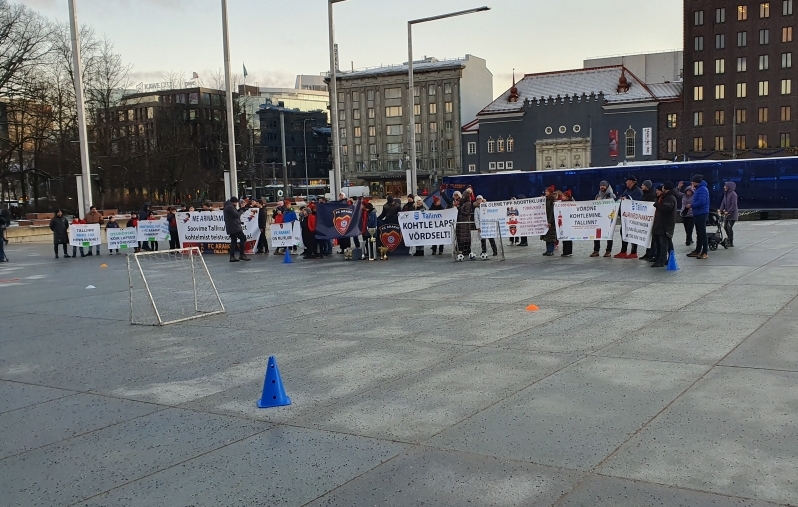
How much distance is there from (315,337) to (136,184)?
65.3 m

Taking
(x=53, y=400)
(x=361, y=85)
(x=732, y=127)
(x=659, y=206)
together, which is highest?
(x=361, y=85)

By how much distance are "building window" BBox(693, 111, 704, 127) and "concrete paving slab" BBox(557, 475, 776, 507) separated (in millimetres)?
97917

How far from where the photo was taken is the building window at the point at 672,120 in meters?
92.7

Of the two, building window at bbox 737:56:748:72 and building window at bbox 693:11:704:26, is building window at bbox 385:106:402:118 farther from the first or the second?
building window at bbox 737:56:748:72

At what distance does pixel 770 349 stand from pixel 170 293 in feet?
37.7

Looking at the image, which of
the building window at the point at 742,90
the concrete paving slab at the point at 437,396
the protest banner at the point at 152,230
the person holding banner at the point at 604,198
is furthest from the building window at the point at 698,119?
the concrete paving slab at the point at 437,396

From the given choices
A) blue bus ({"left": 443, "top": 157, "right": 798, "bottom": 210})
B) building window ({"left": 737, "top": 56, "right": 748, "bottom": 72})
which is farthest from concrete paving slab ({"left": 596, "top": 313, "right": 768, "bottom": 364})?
building window ({"left": 737, "top": 56, "right": 748, "bottom": 72})

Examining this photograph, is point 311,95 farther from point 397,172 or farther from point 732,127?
point 732,127

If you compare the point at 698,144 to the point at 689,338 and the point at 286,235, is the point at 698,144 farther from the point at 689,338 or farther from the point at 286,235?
the point at 689,338

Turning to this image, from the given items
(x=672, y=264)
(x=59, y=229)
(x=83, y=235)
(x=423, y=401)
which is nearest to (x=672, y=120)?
(x=83, y=235)

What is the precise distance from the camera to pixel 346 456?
5266mm

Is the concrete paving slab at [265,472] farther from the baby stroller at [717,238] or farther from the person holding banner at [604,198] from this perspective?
the baby stroller at [717,238]

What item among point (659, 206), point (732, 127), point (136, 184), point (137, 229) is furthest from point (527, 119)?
point (659, 206)

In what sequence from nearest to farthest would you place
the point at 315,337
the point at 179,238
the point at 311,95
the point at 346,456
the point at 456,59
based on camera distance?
the point at 346,456, the point at 315,337, the point at 179,238, the point at 456,59, the point at 311,95
